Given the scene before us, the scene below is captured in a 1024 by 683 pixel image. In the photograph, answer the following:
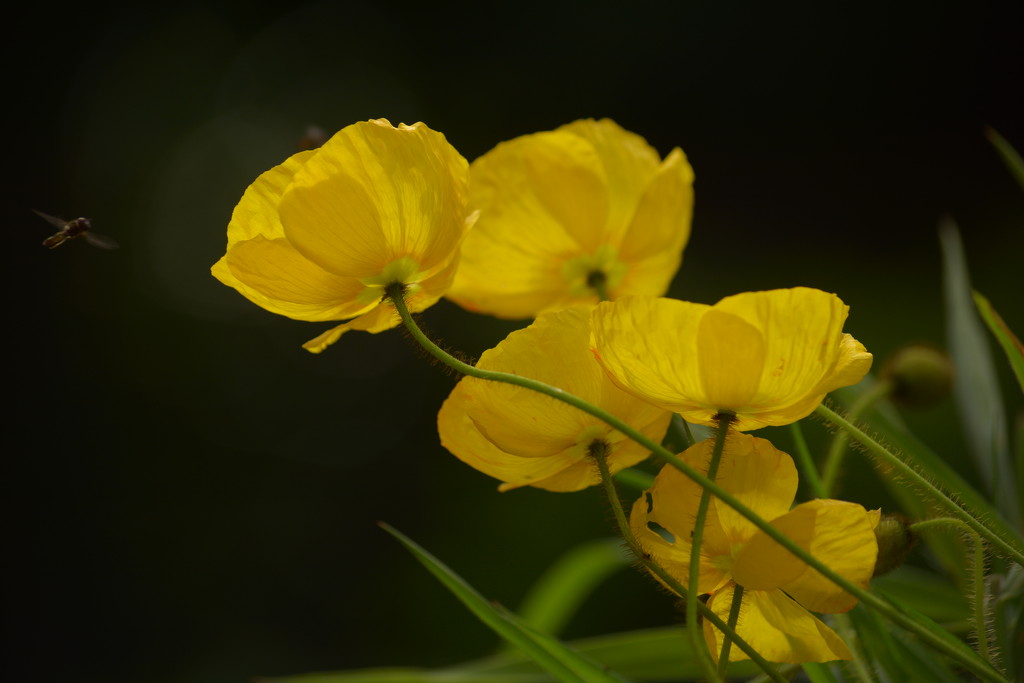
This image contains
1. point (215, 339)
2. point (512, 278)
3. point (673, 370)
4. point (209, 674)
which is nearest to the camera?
point (673, 370)

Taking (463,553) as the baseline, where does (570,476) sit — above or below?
below

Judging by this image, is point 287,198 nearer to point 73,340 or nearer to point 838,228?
point 838,228

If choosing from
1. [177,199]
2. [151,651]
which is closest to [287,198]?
[151,651]

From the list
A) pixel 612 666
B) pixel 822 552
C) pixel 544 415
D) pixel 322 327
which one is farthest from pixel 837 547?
pixel 322 327

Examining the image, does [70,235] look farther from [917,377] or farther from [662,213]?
[917,377]

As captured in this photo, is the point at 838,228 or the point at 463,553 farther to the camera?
the point at 838,228

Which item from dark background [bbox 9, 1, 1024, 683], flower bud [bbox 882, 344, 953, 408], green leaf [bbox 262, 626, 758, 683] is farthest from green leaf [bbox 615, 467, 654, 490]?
dark background [bbox 9, 1, 1024, 683]

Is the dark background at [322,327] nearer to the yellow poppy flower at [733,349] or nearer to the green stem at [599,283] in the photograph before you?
the green stem at [599,283]
